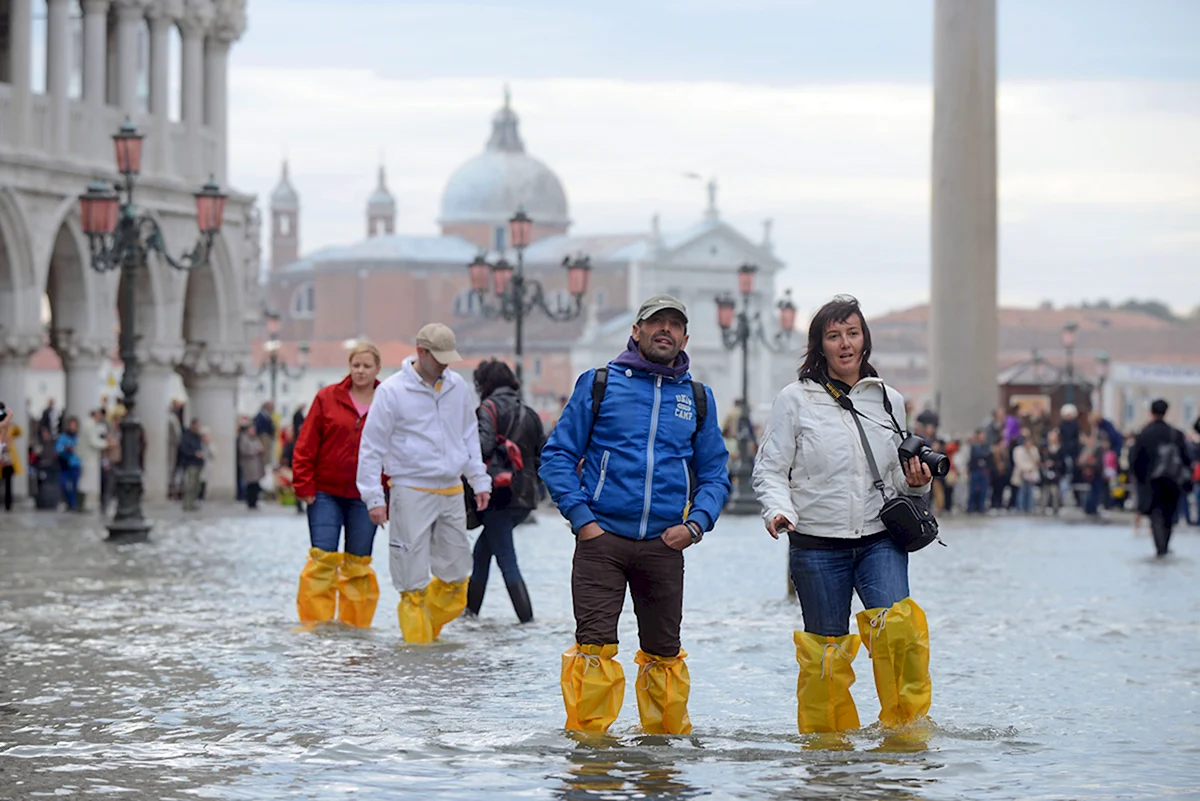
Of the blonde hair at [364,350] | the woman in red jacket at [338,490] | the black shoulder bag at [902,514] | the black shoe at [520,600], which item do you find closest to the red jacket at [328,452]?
the woman in red jacket at [338,490]

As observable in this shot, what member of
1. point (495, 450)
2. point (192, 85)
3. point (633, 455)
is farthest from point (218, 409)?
point (633, 455)

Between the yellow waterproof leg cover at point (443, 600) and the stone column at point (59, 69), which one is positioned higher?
the stone column at point (59, 69)

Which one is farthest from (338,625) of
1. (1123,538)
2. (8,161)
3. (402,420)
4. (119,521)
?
(8,161)

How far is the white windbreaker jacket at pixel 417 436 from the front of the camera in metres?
11.1

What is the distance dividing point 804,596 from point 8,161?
25.3 metres

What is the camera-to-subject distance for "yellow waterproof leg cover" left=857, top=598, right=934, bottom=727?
24.9ft

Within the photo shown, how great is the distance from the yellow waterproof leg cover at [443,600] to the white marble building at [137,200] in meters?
20.5

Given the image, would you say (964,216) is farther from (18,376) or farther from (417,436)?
(417,436)

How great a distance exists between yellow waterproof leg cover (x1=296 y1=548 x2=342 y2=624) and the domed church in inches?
4036

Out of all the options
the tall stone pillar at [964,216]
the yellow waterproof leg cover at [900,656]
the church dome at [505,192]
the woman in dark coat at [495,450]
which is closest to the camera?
the yellow waterproof leg cover at [900,656]

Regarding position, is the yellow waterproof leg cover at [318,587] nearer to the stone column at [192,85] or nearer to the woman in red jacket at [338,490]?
the woman in red jacket at [338,490]

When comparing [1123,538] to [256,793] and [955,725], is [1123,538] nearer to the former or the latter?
[955,725]

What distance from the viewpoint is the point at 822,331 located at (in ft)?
25.4

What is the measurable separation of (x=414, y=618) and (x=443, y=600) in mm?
177
